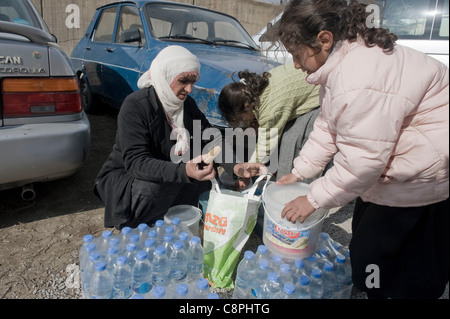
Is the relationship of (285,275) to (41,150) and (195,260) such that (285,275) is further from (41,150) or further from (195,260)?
(41,150)

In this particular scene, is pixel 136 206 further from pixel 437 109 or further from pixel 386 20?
pixel 386 20

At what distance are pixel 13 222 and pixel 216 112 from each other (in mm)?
1862

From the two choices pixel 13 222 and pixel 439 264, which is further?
pixel 13 222

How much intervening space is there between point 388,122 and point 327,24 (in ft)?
1.76

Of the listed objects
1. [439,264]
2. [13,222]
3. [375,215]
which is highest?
[375,215]

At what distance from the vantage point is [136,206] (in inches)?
89.4

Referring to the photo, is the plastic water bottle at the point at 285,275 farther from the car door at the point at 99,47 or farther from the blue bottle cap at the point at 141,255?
the car door at the point at 99,47

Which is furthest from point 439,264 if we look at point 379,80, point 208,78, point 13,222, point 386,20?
point 386,20

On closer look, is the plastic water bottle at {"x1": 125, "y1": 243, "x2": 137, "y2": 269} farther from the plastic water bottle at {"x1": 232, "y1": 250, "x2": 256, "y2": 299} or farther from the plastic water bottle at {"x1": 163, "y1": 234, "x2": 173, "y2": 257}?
the plastic water bottle at {"x1": 232, "y1": 250, "x2": 256, "y2": 299}

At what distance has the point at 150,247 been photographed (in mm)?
1863

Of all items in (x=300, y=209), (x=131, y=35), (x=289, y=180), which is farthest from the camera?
(x=131, y=35)

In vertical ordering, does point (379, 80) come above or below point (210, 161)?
above

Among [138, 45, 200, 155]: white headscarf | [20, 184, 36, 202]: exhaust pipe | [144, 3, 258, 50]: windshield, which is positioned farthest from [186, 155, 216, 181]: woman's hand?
[144, 3, 258, 50]: windshield

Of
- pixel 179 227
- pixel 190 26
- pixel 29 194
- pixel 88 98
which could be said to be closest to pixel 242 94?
pixel 179 227
